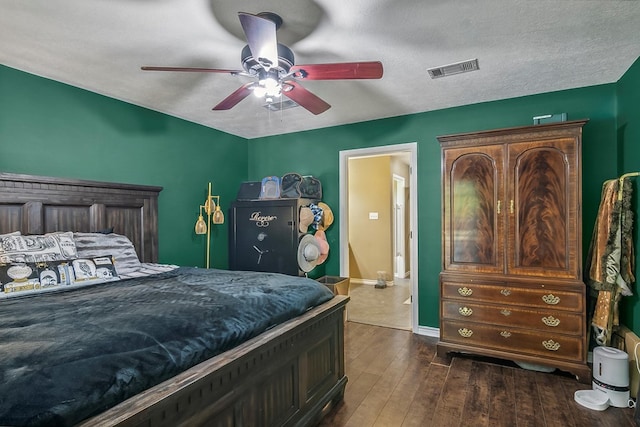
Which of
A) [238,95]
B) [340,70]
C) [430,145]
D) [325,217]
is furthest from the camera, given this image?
[325,217]

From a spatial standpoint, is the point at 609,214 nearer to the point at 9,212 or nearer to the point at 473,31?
the point at 473,31

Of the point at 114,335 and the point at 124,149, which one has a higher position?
the point at 124,149

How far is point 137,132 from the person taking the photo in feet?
11.4

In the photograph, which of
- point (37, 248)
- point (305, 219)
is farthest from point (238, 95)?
point (305, 219)

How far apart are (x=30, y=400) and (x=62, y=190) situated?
248cm

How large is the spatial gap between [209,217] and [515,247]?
333cm

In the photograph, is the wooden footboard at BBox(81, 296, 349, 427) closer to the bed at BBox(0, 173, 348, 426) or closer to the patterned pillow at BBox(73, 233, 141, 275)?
the bed at BBox(0, 173, 348, 426)

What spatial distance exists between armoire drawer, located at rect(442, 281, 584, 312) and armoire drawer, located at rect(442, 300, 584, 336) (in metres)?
0.05

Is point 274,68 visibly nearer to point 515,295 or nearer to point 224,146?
point 515,295

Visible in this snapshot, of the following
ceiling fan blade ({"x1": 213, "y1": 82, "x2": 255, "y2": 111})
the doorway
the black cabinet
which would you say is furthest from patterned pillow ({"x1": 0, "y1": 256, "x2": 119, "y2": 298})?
the doorway

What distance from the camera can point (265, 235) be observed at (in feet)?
13.6

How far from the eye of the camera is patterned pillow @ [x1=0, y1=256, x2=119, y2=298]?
1.89 m

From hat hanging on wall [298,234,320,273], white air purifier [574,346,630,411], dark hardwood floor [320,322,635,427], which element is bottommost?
dark hardwood floor [320,322,635,427]

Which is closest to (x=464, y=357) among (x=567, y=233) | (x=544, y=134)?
(x=567, y=233)
